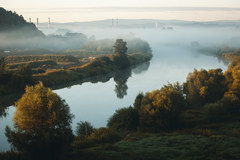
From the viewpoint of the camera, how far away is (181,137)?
33.1 meters

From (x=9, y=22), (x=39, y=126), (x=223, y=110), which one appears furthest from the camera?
(x=9, y=22)

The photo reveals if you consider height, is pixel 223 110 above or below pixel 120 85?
below

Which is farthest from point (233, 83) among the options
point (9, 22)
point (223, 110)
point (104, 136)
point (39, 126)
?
point (9, 22)

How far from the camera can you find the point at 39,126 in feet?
82.4

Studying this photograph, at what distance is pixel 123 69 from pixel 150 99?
80.6m

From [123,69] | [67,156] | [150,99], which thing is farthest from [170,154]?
[123,69]

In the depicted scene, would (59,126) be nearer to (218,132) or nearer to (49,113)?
(49,113)

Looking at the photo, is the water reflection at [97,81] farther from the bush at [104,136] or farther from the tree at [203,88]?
the bush at [104,136]

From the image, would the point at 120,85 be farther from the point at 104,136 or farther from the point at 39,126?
the point at 39,126

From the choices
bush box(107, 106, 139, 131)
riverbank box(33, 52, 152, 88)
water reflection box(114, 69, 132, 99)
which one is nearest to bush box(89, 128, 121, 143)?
bush box(107, 106, 139, 131)

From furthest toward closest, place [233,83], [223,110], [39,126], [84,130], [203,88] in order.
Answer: [233,83]
[203,88]
[223,110]
[84,130]
[39,126]

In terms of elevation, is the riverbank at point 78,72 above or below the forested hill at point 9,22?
below

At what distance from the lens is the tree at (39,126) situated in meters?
24.2

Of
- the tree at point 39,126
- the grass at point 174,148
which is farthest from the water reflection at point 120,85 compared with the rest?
the tree at point 39,126
